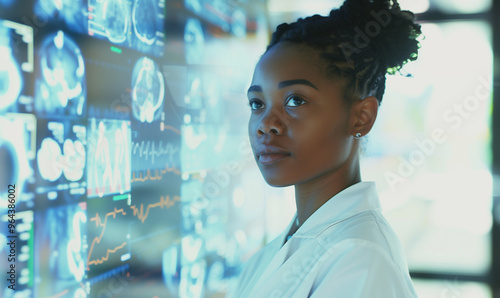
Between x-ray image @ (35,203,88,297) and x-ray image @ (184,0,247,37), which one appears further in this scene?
x-ray image @ (184,0,247,37)

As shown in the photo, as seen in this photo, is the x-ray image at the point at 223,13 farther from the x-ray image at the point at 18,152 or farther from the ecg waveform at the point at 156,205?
the x-ray image at the point at 18,152

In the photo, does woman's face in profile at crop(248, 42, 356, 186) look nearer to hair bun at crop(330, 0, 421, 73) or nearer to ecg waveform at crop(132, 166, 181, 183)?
hair bun at crop(330, 0, 421, 73)

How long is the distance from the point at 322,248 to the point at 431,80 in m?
2.11

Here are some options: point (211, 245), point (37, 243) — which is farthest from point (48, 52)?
point (211, 245)

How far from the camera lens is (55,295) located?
3.38 feet

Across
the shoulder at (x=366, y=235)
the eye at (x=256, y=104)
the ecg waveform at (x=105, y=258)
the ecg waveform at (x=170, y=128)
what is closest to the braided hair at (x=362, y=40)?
the eye at (x=256, y=104)

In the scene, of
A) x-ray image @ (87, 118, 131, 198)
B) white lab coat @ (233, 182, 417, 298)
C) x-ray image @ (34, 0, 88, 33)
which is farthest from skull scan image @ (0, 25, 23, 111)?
white lab coat @ (233, 182, 417, 298)

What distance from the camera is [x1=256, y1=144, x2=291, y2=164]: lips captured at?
99 centimetres

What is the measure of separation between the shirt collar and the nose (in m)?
0.17

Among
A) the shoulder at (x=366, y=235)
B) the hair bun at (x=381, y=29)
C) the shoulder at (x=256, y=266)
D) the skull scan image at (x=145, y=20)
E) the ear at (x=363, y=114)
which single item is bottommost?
the shoulder at (x=256, y=266)

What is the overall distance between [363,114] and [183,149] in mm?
734

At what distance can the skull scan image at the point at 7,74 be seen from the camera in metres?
0.88

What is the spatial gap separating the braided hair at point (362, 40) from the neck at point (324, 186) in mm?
157

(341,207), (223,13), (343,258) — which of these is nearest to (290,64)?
(341,207)
